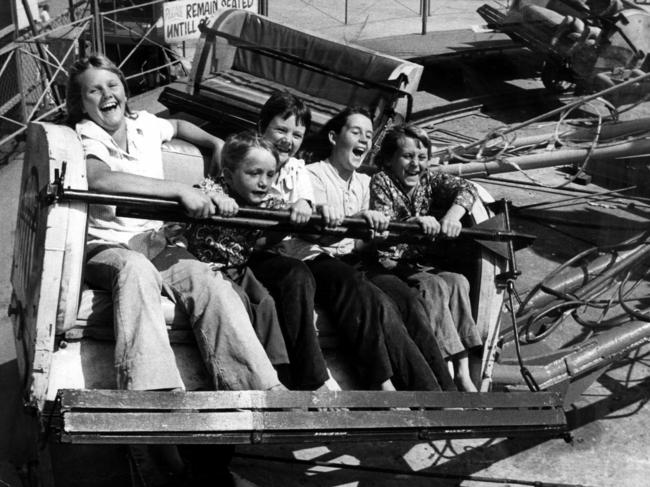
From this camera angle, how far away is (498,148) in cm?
684

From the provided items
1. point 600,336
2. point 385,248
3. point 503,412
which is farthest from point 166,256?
point 600,336

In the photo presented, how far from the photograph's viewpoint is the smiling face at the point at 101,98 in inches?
150

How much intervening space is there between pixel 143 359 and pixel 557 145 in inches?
180

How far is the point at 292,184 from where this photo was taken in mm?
Answer: 4027

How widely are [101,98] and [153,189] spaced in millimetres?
744

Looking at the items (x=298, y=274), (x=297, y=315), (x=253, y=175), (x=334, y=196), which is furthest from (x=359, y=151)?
(x=297, y=315)

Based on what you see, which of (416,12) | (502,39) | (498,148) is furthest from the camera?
(416,12)

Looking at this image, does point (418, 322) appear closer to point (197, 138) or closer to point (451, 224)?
point (451, 224)

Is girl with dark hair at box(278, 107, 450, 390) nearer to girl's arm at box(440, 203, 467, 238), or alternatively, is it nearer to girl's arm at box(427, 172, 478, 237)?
girl's arm at box(440, 203, 467, 238)

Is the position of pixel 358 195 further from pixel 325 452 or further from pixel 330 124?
pixel 325 452

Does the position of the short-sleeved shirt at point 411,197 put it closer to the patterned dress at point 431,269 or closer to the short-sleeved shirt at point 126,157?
the patterned dress at point 431,269

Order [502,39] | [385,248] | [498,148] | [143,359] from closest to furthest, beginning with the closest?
[143,359], [385,248], [498,148], [502,39]

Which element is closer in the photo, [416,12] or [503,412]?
[503,412]

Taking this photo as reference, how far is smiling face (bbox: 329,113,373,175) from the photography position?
→ 421 centimetres
